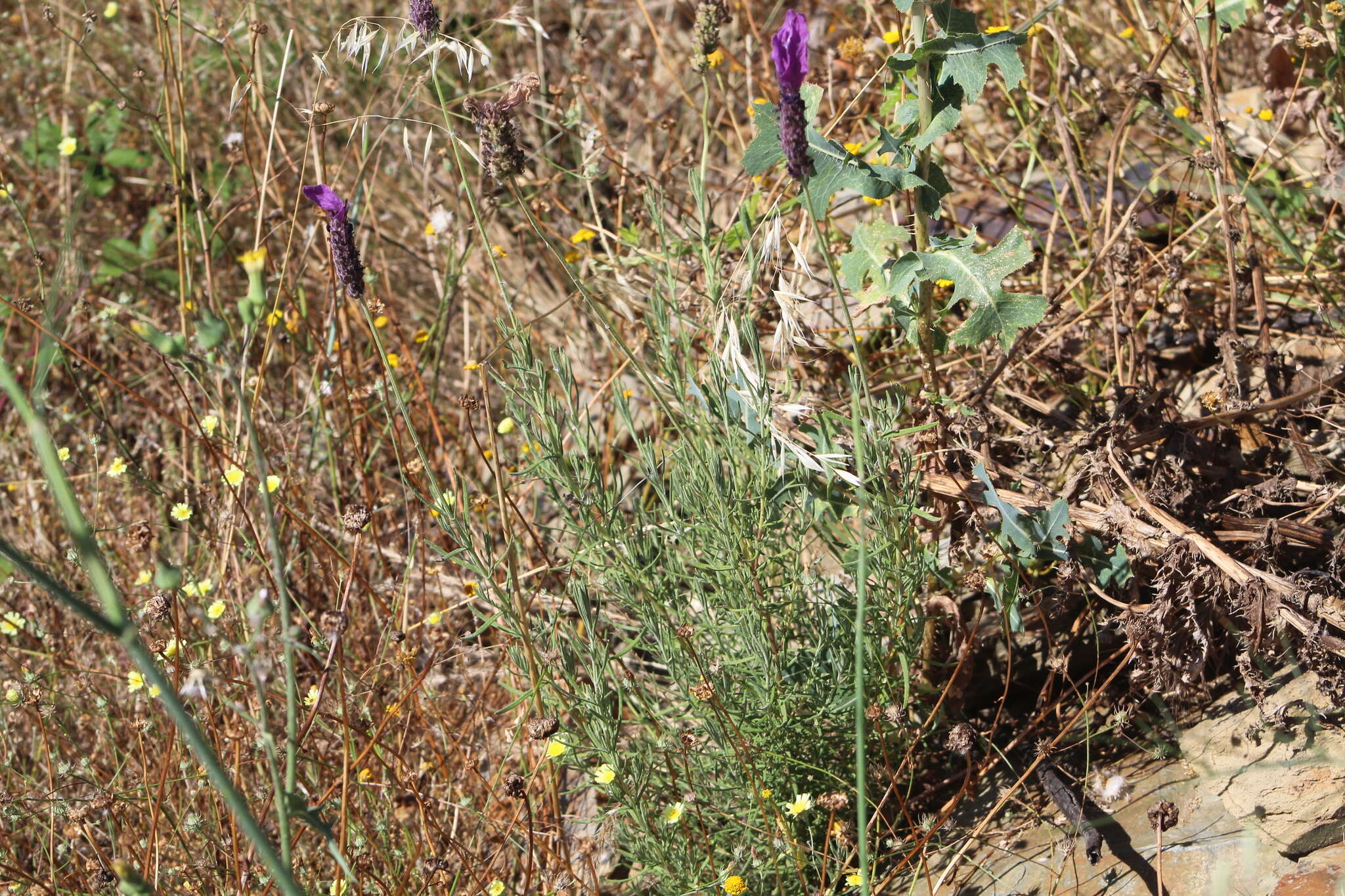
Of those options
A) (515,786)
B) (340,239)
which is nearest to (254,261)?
(340,239)

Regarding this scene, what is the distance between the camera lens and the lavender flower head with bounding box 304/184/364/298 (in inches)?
65.1

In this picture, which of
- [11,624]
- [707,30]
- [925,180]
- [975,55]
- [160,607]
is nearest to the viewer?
[975,55]

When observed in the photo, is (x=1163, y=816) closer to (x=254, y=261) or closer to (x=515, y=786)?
(x=515, y=786)

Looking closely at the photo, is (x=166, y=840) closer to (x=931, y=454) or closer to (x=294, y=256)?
(x=931, y=454)

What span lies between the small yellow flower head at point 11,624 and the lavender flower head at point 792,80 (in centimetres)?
213

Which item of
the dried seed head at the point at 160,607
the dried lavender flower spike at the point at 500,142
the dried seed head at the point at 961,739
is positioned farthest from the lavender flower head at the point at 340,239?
the dried seed head at the point at 961,739

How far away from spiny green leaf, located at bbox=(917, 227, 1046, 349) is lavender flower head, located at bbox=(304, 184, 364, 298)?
96cm

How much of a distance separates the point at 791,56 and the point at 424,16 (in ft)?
1.99

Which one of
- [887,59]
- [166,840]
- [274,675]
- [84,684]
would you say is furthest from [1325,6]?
[84,684]

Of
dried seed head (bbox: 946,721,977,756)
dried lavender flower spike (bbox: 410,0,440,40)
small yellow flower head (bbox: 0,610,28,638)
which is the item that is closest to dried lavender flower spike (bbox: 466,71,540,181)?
dried lavender flower spike (bbox: 410,0,440,40)

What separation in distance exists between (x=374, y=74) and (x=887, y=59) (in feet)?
9.30

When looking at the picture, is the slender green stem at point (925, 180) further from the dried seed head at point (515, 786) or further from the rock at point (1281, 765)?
the dried seed head at point (515, 786)

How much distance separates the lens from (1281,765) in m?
1.84

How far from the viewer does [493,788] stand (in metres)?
2.18
